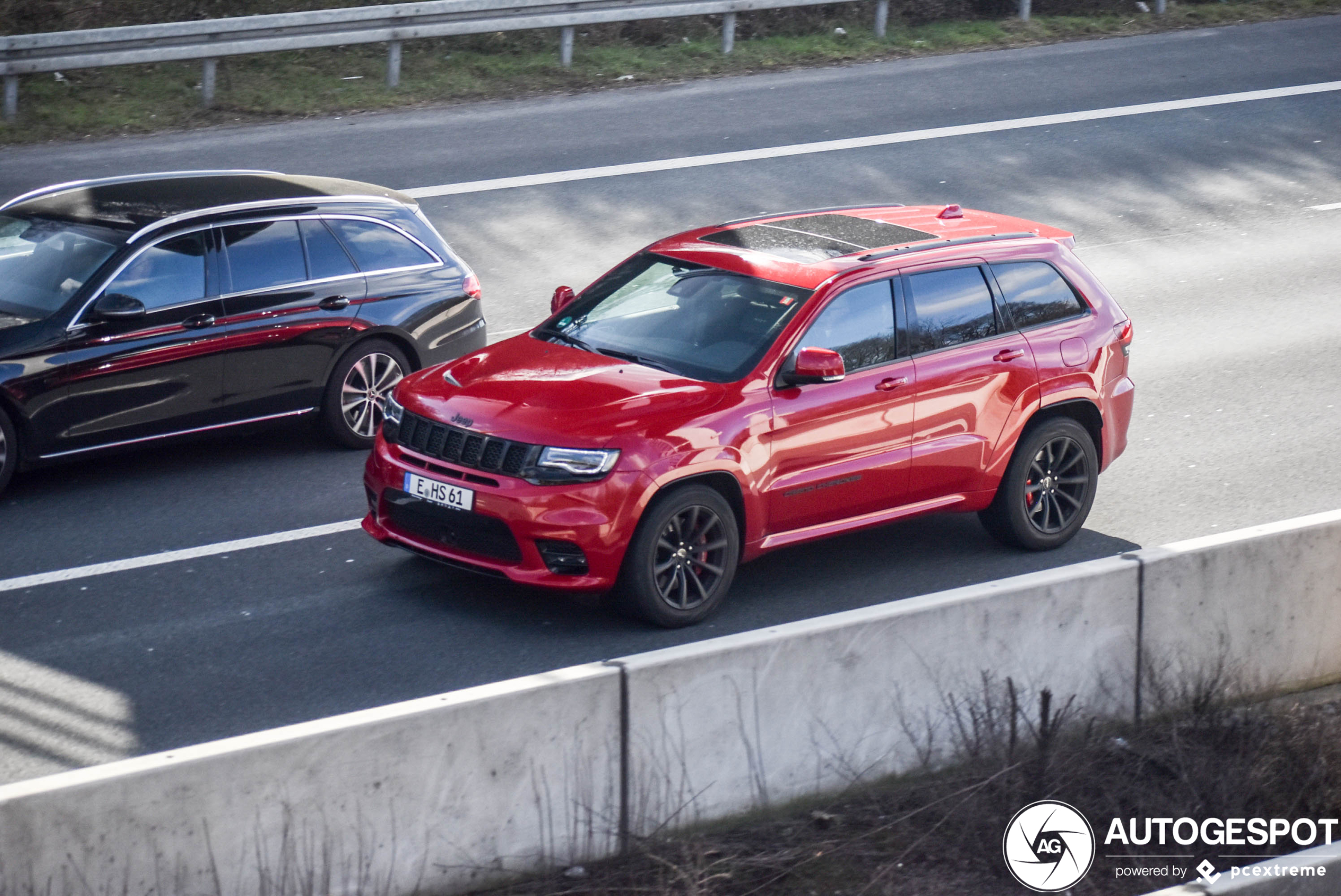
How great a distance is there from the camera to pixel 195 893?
16.8ft

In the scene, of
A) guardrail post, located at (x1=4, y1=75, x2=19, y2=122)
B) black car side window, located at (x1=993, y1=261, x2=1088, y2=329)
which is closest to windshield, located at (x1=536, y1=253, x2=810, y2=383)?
black car side window, located at (x1=993, y1=261, x2=1088, y2=329)

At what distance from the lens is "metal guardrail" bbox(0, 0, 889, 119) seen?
1731 cm

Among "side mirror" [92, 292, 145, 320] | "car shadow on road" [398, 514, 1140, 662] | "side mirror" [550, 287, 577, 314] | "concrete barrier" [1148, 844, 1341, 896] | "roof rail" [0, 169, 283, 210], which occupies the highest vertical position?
"roof rail" [0, 169, 283, 210]

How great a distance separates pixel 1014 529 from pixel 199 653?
14.7 ft

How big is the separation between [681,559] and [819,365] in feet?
3.85

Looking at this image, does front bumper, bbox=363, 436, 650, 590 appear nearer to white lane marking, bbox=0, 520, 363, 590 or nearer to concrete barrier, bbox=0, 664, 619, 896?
white lane marking, bbox=0, 520, 363, 590

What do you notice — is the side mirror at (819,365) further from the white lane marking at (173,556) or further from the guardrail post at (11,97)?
the guardrail post at (11,97)

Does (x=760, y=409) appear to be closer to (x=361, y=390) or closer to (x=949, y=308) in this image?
(x=949, y=308)

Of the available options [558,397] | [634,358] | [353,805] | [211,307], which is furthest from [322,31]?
[353,805]

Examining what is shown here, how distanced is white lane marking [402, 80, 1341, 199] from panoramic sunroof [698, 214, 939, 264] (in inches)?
278

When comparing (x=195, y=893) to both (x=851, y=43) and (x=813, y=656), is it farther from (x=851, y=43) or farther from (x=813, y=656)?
(x=851, y=43)

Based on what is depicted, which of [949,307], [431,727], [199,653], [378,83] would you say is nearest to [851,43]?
[378,83]

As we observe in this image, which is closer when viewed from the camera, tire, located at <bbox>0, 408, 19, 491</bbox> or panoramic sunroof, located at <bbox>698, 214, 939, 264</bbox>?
panoramic sunroof, located at <bbox>698, 214, 939, 264</bbox>

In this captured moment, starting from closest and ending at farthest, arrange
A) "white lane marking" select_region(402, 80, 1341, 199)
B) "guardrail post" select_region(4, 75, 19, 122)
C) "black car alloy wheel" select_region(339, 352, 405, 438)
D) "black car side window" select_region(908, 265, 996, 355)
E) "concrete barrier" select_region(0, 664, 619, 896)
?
"concrete barrier" select_region(0, 664, 619, 896)
"black car side window" select_region(908, 265, 996, 355)
"black car alloy wheel" select_region(339, 352, 405, 438)
"white lane marking" select_region(402, 80, 1341, 199)
"guardrail post" select_region(4, 75, 19, 122)
